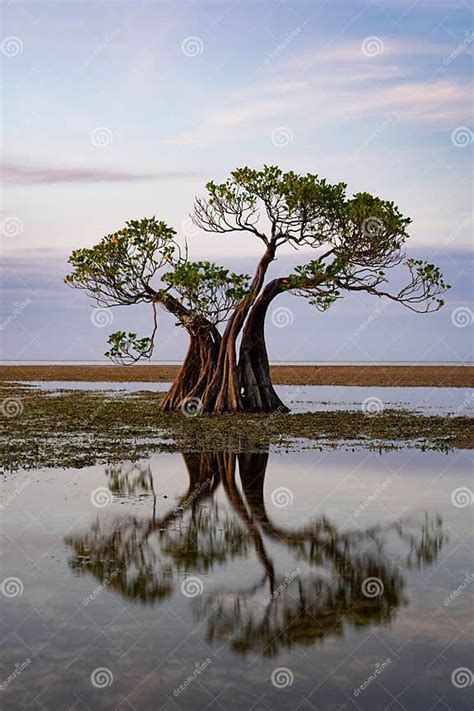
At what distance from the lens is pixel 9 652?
7.55 metres

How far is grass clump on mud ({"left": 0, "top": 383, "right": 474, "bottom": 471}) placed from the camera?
21656mm

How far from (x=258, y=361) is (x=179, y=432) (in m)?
9.83

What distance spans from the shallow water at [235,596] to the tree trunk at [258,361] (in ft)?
62.6

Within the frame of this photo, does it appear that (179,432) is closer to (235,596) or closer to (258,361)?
(258,361)

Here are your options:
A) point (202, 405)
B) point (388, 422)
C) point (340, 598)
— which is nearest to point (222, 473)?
point (340, 598)

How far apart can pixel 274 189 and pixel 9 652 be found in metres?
28.3

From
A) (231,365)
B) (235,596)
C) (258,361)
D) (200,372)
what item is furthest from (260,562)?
(200,372)

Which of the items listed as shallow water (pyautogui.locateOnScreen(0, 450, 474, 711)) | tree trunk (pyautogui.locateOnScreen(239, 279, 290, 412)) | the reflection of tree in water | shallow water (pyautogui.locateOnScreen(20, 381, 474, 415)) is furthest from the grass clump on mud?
the reflection of tree in water

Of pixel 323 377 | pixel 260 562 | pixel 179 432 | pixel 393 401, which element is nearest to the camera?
pixel 260 562

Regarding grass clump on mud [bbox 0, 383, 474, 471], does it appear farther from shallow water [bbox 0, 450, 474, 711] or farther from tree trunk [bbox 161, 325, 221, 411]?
shallow water [bbox 0, 450, 474, 711]

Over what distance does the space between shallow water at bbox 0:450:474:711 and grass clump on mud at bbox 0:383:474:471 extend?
5.24 metres

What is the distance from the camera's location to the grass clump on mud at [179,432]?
2166cm

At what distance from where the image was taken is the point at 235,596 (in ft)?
29.8

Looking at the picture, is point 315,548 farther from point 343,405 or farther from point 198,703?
point 343,405
